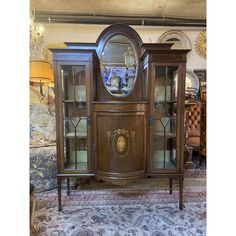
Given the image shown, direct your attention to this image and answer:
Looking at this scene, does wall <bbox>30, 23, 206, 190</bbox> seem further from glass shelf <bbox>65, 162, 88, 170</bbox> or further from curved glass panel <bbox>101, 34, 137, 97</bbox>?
curved glass panel <bbox>101, 34, 137, 97</bbox>

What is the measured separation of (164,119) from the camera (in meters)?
1.99

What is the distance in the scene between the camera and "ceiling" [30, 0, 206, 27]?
2.82 meters

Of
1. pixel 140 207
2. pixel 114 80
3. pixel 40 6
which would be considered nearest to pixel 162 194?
pixel 140 207

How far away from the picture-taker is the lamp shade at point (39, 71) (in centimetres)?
281

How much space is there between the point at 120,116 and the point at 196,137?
240 cm

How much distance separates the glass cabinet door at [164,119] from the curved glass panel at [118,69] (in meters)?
0.41

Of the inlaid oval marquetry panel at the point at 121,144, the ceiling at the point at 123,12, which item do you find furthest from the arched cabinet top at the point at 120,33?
the inlaid oval marquetry panel at the point at 121,144

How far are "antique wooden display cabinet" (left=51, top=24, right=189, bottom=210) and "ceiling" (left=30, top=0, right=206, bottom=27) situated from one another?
1.25m

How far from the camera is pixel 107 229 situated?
171 cm

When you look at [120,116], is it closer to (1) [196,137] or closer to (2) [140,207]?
(2) [140,207]

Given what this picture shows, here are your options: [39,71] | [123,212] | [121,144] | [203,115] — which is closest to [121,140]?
[121,144]

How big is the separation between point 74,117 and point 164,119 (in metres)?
0.90

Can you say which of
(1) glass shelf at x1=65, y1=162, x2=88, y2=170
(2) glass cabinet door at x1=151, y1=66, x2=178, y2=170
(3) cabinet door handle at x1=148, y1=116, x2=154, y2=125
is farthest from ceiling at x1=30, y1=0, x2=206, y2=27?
(1) glass shelf at x1=65, y1=162, x2=88, y2=170

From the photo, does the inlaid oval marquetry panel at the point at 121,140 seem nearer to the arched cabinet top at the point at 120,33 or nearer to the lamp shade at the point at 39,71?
the arched cabinet top at the point at 120,33
